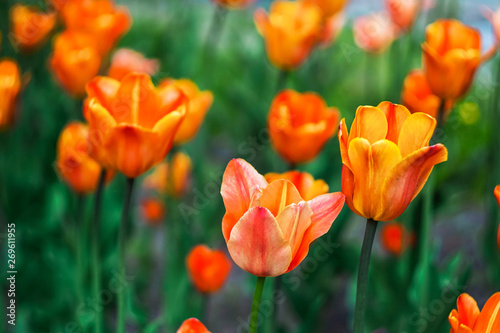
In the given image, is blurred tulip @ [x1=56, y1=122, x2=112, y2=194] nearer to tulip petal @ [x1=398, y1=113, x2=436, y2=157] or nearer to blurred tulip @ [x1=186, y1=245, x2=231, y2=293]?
blurred tulip @ [x1=186, y1=245, x2=231, y2=293]

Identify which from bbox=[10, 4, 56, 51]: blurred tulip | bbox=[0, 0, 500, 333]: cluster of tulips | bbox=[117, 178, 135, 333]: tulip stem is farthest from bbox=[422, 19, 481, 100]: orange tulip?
bbox=[10, 4, 56, 51]: blurred tulip

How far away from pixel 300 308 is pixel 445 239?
0.52 metres

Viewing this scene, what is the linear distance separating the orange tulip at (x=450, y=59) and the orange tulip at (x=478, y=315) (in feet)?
1.01

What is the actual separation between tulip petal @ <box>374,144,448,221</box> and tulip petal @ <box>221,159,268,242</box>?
90mm

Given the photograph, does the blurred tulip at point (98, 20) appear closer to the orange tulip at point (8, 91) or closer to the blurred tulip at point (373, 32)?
the orange tulip at point (8, 91)

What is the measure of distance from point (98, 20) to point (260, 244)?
73 cm

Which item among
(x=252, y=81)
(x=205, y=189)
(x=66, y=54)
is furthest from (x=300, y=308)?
(x=252, y=81)

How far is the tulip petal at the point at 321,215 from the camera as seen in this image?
38 centimetres

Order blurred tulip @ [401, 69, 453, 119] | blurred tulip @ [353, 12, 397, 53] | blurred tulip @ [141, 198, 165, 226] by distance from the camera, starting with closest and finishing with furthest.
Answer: blurred tulip @ [401, 69, 453, 119] < blurred tulip @ [141, 198, 165, 226] < blurred tulip @ [353, 12, 397, 53]

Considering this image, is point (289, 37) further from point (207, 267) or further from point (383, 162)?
point (383, 162)

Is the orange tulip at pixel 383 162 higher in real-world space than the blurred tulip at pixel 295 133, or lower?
higher

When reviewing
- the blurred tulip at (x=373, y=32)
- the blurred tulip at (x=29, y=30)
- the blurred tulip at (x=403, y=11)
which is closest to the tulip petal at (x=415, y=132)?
the blurred tulip at (x=403, y=11)

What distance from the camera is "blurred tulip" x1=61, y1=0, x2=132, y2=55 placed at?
0.99 meters

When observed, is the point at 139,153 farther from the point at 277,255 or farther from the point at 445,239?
the point at 445,239
